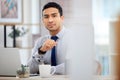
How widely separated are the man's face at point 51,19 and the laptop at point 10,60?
2.88 ft

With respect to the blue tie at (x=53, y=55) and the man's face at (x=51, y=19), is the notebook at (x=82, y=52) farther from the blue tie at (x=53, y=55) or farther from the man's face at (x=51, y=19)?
the man's face at (x=51, y=19)

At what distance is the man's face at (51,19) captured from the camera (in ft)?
9.33

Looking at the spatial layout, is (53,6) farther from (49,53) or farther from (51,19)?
(49,53)

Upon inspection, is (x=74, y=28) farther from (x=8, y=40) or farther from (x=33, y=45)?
(x=8, y=40)

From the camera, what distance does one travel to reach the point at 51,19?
2.87m

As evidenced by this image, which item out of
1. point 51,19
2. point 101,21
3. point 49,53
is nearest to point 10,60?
point 49,53

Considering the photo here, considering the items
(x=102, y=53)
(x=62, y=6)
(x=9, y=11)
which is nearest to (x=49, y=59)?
(x=62, y=6)

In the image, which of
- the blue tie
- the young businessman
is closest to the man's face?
the young businessman

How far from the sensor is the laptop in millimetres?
2029

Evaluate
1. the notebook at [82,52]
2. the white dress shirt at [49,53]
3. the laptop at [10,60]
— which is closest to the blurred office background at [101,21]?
the notebook at [82,52]

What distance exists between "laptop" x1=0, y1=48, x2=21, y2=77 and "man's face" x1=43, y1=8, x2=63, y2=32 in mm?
877

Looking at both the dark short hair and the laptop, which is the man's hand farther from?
the laptop

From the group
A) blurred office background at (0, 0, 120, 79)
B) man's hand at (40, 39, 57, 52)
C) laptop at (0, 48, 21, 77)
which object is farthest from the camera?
man's hand at (40, 39, 57, 52)

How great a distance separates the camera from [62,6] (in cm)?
278
